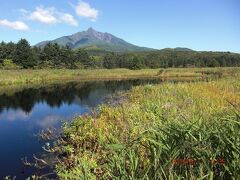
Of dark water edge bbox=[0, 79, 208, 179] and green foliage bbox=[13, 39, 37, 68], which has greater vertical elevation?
green foliage bbox=[13, 39, 37, 68]

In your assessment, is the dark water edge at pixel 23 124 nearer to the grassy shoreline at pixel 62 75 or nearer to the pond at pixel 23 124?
the pond at pixel 23 124

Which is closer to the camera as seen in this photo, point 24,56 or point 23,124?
point 23,124

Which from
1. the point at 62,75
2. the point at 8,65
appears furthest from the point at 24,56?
the point at 62,75

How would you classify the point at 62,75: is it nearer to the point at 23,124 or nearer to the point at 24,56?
the point at 24,56

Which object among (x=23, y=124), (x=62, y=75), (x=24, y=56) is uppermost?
(x=24, y=56)

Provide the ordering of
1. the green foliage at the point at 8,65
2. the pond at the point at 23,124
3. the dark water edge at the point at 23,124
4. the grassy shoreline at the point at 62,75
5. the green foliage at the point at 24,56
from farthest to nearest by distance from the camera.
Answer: the green foliage at the point at 24,56
the green foliage at the point at 8,65
the grassy shoreline at the point at 62,75
the pond at the point at 23,124
the dark water edge at the point at 23,124

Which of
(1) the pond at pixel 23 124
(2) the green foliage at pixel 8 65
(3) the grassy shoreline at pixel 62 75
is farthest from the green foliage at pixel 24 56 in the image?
(1) the pond at pixel 23 124

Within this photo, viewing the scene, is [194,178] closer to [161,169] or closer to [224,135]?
[161,169]

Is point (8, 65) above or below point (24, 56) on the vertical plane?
below

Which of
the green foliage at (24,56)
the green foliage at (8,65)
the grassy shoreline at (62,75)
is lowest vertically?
the grassy shoreline at (62,75)

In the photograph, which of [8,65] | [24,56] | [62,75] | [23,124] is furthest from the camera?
[24,56]

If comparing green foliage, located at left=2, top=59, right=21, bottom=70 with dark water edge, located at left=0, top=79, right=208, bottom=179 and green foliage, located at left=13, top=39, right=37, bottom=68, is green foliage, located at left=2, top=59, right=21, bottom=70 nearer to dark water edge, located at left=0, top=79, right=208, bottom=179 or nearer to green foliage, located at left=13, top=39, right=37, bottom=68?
green foliage, located at left=13, top=39, right=37, bottom=68

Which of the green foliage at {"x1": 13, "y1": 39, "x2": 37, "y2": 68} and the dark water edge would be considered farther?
the green foliage at {"x1": 13, "y1": 39, "x2": 37, "y2": 68}

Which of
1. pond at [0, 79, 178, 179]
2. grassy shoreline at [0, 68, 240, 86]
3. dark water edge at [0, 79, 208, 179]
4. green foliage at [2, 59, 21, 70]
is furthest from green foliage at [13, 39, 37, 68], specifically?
dark water edge at [0, 79, 208, 179]
